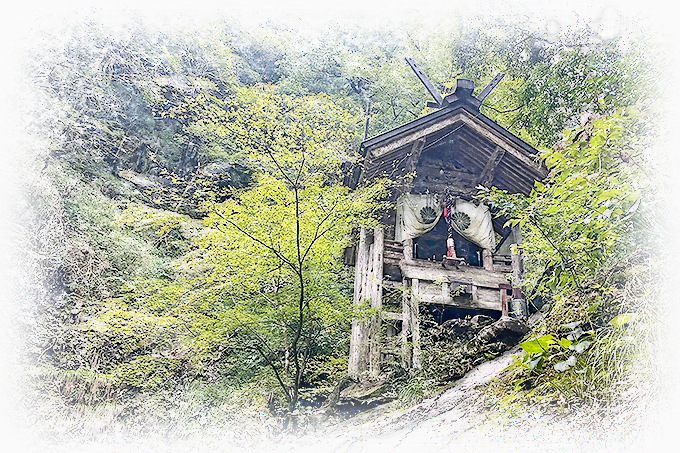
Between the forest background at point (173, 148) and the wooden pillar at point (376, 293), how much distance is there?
924mm

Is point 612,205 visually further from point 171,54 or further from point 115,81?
point 171,54

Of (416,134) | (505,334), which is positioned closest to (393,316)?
(505,334)

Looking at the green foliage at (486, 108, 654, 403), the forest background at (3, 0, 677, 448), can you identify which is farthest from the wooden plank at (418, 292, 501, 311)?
the green foliage at (486, 108, 654, 403)

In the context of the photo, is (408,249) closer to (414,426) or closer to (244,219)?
(244,219)

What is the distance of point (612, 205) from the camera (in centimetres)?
304

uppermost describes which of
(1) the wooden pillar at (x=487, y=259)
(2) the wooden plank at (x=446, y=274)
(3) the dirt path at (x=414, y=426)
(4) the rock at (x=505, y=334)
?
(1) the wooden pillar at (x=487, y=259)

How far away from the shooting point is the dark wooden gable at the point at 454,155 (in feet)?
30.1

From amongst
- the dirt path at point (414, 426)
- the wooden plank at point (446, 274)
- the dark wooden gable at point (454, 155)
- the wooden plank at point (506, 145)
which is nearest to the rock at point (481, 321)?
the wooden plank at point (446, 274)

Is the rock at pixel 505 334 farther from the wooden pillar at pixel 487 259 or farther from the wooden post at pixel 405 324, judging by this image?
the wooden pillar at pixel 487 259

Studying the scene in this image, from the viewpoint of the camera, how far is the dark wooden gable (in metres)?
9.16

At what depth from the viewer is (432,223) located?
982 centimetres

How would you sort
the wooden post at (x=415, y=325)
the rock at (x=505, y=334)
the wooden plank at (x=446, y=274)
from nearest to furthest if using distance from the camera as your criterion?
the rock at (x=505, y=334), the wooden post at (x=415, y=325), the wooden plank at (x=446, y=274)

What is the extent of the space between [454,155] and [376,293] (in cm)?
407

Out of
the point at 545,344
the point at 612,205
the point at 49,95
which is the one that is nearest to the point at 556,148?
the point at 612,205
